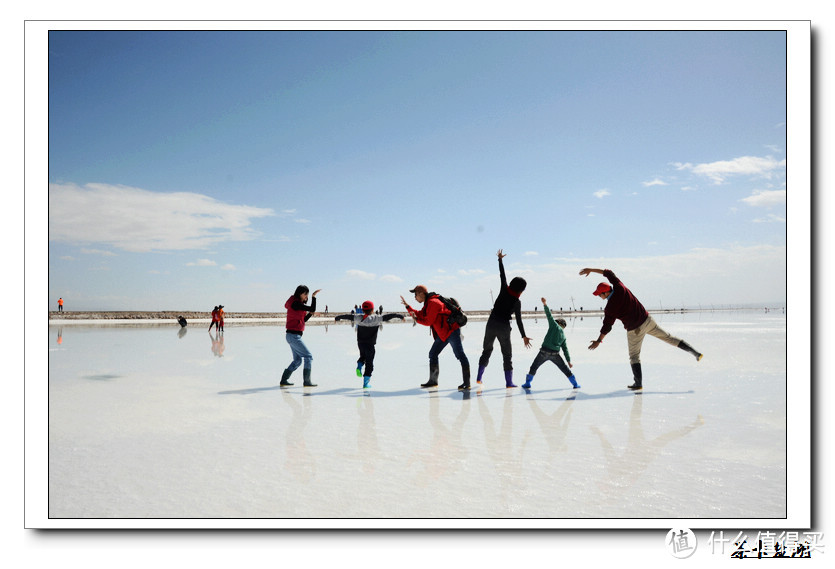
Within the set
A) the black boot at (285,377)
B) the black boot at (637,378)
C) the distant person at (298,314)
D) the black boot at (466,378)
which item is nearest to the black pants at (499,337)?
the black boot at (466,378)

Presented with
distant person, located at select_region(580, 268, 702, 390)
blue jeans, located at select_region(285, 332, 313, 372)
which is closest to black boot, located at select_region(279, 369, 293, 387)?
blue jeans, located at select_region(285, 332, 313, 372)

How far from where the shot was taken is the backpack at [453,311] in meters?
8.27

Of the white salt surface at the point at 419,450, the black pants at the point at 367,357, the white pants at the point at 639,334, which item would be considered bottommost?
the white salt surface at the point at 419,450

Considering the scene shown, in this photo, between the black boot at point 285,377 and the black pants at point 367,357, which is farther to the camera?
the black boot at point 285,377

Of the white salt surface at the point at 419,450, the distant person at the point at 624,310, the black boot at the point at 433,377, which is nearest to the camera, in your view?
the white salt surface at the point at 419,450

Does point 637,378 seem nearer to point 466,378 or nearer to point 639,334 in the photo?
point 639,334

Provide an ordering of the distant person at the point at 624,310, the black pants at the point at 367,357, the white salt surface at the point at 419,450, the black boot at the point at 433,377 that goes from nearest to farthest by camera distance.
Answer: the white salt surface at the point at 419,450 < the distant person at the point at 624,310 < the black pants at the point at 367,357 < the black boot at the point at 433,377

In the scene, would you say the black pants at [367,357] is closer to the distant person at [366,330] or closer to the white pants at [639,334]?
the distant person at [366,330]

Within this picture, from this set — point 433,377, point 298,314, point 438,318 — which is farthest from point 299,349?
point 438,318

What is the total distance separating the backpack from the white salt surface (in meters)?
1.13

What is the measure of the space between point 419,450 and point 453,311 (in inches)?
145

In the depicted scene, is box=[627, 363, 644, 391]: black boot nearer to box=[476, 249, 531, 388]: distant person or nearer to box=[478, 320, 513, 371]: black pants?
box=[476, 249, 531, 388]: distant person

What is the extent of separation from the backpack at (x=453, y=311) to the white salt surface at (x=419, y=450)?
3.71 ft
